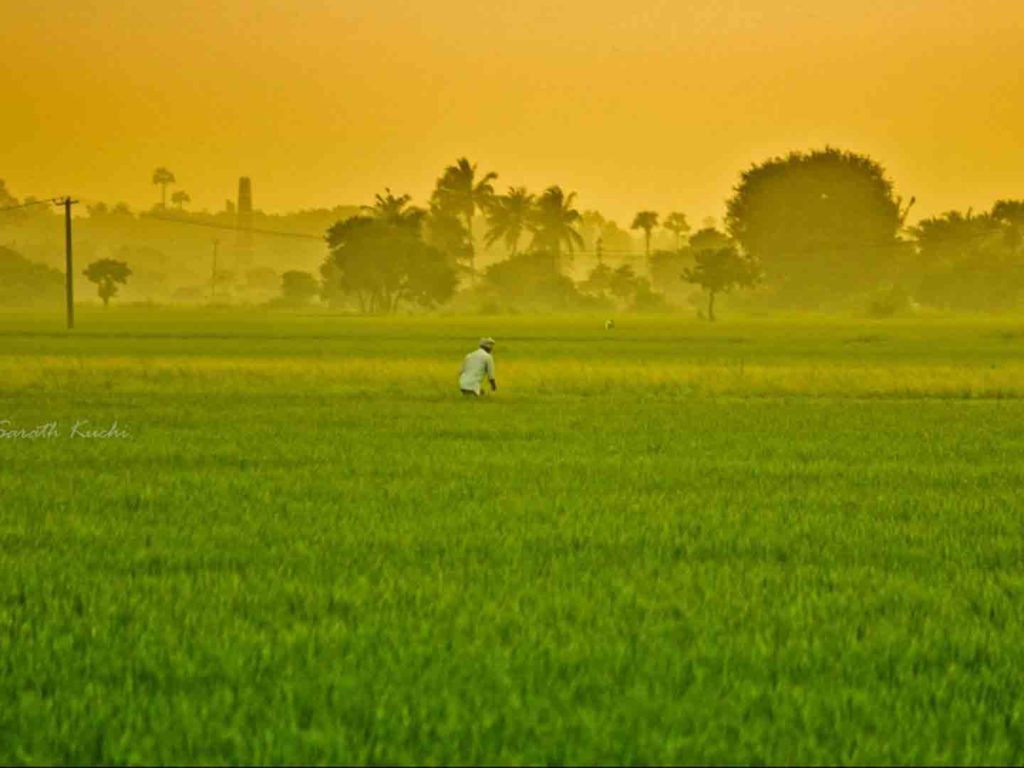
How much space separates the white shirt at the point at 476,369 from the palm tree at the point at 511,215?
153287 millimetres

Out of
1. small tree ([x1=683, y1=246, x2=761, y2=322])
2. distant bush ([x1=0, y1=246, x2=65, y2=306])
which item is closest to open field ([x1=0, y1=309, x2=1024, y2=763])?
small tree ([x1=683, y1=246, x2=761, y2=322])

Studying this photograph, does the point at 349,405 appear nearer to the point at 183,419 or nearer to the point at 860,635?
the point at 183,419

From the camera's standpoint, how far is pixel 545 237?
18812 cm

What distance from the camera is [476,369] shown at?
2950cm

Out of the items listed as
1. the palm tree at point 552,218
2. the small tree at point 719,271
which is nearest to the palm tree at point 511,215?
the palm tree at point 552,218

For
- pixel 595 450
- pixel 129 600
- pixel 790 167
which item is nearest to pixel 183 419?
pixel 595 450

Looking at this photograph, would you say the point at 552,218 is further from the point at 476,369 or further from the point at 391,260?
the point at 476,369

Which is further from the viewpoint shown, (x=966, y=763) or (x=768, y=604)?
(x=768, y=604)

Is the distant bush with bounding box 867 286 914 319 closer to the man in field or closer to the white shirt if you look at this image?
the man in field

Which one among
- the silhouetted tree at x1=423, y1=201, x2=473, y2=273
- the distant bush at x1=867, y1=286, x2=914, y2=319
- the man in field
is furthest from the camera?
the silhouetted tree at x1=423, y1=201, x2=473, y2=273

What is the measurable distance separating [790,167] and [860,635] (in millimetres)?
153315

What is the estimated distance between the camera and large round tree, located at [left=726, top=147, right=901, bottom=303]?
488ft

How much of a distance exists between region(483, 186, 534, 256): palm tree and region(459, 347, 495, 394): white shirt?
153 metres

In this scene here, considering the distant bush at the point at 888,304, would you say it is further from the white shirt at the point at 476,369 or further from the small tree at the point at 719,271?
the white shirt at the point at 476,369
